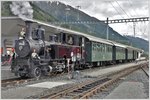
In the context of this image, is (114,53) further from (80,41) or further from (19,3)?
(19,3)

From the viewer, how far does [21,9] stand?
66.0 feet

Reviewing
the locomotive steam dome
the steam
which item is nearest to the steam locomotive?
the locomotive steam dome

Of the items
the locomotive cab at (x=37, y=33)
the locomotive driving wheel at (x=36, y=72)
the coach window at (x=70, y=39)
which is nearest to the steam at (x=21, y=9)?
the locomotive cab at (x=37, y=33)

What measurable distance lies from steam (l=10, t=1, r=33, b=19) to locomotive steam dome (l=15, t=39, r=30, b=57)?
2289 mm

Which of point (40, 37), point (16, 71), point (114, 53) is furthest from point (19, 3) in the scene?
point (114, 53)

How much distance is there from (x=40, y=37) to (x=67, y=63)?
3416 mm

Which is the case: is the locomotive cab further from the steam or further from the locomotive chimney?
the steam

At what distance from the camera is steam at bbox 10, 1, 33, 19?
1983 centimetres

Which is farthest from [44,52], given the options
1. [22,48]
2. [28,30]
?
[28,30]

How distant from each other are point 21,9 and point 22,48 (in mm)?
3156

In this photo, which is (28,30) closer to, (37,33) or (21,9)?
(37,33)

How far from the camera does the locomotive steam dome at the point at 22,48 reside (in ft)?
58.6

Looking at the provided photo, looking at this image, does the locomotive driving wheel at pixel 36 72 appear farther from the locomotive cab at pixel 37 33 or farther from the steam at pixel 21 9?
the steam at pixel 21 9

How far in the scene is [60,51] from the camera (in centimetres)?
2052
